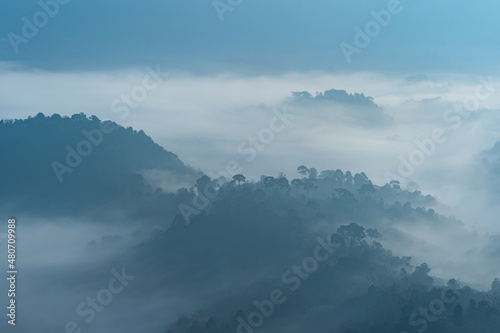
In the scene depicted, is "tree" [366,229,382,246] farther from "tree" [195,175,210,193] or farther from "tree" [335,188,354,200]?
"tree" [195,175,210,193]

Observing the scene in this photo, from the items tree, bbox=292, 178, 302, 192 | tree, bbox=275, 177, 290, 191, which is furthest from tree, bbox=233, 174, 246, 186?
tree, bbox=292, 178, 302, 192

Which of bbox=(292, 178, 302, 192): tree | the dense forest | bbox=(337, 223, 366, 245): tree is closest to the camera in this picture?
the dense forest

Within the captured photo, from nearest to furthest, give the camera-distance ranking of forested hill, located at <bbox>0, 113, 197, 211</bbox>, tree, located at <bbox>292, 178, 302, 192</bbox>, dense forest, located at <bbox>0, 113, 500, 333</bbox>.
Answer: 1. dense forest, located at <bbox>0, 113, 500, 333</bbox>
2. tree, located at <bbox>292, 178, 302, 192</bbox>
3. forested hill, located at <bbox>0, 113, 197, 211</bbox>

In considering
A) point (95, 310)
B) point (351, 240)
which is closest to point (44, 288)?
point (95, 310)

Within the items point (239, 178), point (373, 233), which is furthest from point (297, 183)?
point (373, 233)

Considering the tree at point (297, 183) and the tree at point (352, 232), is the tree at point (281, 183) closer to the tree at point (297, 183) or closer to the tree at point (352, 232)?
the tree at point (297, 183)

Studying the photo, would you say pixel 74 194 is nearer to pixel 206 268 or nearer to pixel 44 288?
pixel 44 288

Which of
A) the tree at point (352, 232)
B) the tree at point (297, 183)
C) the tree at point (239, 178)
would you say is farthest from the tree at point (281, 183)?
the tree at point (352, 232)

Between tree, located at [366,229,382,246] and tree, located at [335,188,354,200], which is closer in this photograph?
tree, located at [366,229,382,246]

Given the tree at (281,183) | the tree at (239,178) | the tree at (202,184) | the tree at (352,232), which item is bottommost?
the tree at (352,232)

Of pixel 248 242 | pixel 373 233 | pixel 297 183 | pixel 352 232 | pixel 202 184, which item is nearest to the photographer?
pixel 352 232

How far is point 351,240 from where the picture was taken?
341ft

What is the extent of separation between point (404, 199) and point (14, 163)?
313 feet

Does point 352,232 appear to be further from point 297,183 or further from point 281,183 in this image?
point 297,183
